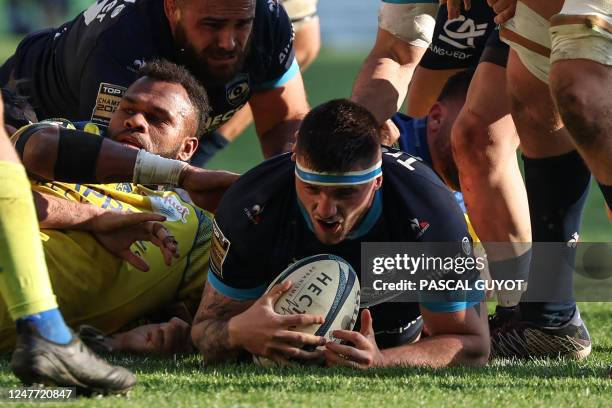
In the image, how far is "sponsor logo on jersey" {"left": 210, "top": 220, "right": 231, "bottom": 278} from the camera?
4.53 m

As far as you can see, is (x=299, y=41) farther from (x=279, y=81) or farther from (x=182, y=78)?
(x=182, y=78)

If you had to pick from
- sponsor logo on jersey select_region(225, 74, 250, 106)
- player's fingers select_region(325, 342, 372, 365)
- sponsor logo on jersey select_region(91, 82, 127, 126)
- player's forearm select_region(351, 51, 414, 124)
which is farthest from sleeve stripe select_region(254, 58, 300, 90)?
player's fingers select_region(325, 342, 372, 365)

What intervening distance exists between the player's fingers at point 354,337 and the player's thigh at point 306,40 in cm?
421

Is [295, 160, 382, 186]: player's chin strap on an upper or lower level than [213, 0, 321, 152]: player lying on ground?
upper

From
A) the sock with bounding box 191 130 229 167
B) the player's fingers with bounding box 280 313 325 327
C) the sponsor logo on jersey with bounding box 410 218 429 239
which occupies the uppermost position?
the sponsor logo on jersey with bounding box 410 218 429 239

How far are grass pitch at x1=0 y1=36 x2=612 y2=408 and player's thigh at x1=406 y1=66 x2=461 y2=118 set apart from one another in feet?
7.95

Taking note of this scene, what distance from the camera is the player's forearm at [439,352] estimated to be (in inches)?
174

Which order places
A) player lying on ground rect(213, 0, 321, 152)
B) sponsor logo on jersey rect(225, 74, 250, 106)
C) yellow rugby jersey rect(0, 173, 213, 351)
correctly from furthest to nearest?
1. player lying on ground rect(213, 0, 321, 152)
2. sponsor logo on jersey rect(225, 74, 250, 106)
3. yellow rugby jersey rect(0, 173, 213, 351)

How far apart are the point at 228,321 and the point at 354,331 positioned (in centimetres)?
44

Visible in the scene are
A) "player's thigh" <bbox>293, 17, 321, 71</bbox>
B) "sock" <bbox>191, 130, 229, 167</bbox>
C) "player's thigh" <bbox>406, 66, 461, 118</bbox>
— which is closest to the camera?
"player's thigh" <bbox>406, 66, 461, 118</bbox>

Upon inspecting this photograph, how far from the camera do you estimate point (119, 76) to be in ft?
18.8

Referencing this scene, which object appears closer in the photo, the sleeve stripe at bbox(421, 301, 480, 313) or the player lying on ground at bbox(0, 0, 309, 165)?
the sleeve stripe at bbox(421, 301, 480, 313)

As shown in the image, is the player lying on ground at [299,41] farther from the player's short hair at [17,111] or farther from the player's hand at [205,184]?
the player's hand at [205,184]

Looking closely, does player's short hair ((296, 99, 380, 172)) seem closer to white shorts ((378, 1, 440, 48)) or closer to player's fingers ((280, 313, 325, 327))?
player's fingers ((280, 313, 325, 327))
